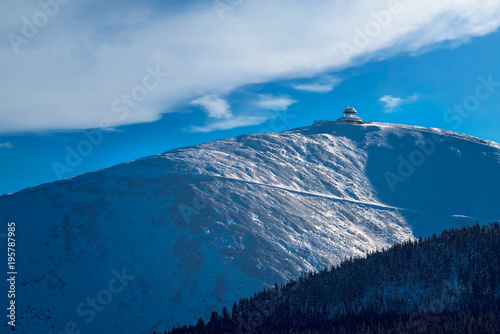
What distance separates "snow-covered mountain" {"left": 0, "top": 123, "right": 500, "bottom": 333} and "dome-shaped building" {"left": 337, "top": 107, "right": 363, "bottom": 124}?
825 inches

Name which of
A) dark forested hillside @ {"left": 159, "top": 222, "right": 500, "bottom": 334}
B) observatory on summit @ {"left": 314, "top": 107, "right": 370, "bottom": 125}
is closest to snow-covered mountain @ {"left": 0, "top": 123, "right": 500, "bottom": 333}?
dark forested hillside @ {"left": 159, "top": 222, "right": 500, "bottom": 334}

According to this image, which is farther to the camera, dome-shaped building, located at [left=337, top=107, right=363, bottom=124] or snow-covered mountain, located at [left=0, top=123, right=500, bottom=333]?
dome-shaped building, located at [left=337, top=107, right=363, bottom=124]

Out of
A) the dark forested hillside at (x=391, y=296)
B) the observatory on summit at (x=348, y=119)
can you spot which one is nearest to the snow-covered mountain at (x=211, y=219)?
the dark forested hillside at (x=391, y=296)

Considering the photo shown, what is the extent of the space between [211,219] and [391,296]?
3216 centimetres

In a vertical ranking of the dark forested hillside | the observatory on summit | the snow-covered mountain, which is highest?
the observatory on summit

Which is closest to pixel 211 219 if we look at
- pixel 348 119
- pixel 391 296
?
pixel 391 296

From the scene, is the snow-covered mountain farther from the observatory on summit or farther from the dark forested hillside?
the observatory on summit

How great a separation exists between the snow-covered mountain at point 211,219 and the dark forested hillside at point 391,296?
5.24m

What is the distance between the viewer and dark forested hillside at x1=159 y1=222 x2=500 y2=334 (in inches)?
1981

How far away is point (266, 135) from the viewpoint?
12025cm

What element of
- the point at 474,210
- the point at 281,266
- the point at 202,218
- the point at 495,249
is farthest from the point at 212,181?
the point at 474,210

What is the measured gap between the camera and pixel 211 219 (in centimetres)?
7612

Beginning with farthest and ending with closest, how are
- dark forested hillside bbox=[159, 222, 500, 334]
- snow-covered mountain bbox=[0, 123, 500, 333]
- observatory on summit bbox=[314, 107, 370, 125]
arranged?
observatory on summit bbox=[314, 107, 370, 125], snow-covered mountain bbox=[0, 123, 500, 333], dark forested hillside bbox=[159, 222, 500, 334]

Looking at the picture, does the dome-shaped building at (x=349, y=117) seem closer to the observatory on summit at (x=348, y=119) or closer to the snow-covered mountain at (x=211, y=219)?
the observatory on summit at (x=348, y=119)
